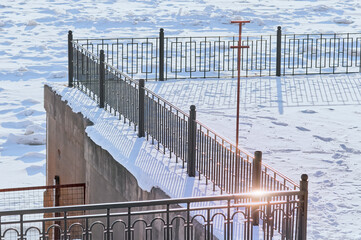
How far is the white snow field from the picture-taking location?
590 inches

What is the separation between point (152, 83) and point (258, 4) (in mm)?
22337

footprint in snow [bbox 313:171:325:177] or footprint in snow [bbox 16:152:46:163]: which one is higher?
footprint in snow [bbox 313:171:325:177]

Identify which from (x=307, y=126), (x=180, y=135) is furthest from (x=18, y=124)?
(x=180, y=135)

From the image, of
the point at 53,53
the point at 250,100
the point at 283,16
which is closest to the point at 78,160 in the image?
the point at 250,100

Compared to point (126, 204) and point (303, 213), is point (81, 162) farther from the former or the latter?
point (126, 204)

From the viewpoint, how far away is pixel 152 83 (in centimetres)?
2217

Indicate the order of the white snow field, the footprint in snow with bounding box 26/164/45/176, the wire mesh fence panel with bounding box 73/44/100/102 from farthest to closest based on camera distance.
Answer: the footprint in snow with bounding box 26/164/45/176, the wire mesh fence panel with bounding box 73/44/100/102, the white snow field

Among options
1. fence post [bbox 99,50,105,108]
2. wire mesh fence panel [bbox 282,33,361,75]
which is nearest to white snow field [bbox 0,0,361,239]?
wire mesh fence panel [bbox 282,33,361,75]

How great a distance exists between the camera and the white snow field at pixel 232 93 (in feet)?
49.2

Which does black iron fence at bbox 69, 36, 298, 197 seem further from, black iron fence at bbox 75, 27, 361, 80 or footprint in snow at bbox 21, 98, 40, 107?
footprint in snow at bbox 21, 98, 40, 107

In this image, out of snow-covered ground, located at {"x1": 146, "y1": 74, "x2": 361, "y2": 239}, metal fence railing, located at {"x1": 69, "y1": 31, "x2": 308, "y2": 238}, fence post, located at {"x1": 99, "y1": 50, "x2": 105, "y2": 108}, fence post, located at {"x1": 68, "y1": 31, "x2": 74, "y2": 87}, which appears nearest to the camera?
metal fence railing, located at {"x1": 69, "y1": 31, "x2": 308, "y2": 238}

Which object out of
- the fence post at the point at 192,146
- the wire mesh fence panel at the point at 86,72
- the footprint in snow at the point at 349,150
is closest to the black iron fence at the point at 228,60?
the wire mesh fence panel at the point at 86,72

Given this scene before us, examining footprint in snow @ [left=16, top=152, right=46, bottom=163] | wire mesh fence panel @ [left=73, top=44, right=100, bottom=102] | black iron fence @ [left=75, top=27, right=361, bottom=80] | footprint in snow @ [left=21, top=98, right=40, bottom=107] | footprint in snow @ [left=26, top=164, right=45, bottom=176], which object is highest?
wire mesh fence panel @ [left=73, top=44, right=100, bottom=102]

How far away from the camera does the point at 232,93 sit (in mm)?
21078
